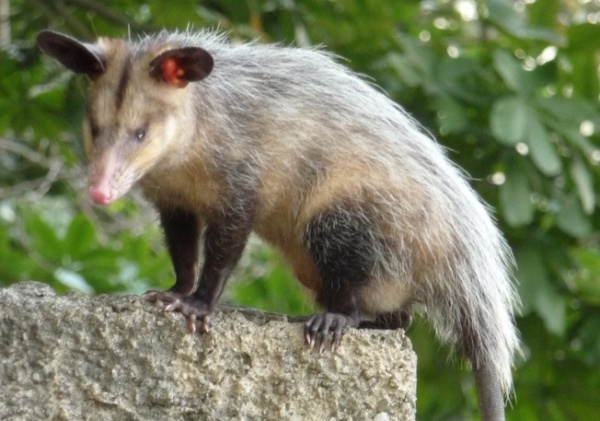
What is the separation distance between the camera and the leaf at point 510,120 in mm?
5863

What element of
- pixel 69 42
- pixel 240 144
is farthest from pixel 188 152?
pixel 69 42

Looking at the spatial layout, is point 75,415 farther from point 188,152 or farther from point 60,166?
point 60,166

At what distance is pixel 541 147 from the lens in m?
5.91

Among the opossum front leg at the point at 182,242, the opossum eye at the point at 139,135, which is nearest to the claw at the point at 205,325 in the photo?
the opossum eye at the point at 139,135


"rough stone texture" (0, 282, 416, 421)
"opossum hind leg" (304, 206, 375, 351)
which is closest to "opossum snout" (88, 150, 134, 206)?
"rough stone texture" (0, 282, 416, 421)

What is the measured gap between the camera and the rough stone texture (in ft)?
11.6

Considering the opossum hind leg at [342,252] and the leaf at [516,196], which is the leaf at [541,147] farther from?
the opossum hind leg at [342,252]

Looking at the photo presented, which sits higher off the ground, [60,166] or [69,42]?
[69,42]

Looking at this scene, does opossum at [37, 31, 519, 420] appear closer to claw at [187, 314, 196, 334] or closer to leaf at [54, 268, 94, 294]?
claw at [187, 314, 196, 334]

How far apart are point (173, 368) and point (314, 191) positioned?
1.27 m

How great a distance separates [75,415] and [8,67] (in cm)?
373

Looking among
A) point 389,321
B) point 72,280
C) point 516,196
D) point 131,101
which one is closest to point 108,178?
point 131,101

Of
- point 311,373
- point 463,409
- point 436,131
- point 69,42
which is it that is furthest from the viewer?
point 463,409

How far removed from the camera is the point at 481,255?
477cm
